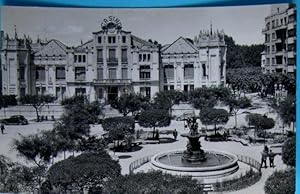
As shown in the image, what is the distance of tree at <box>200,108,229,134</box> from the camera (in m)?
9.50

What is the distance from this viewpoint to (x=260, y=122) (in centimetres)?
927

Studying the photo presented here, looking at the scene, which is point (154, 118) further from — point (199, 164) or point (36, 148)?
point (36, 148)

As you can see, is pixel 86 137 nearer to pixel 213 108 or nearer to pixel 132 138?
pixel 132 138

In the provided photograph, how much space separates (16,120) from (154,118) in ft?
8.86

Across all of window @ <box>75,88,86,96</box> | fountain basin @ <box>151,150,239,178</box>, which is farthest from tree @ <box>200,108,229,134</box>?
window @ <box>75,88,86,96</box>

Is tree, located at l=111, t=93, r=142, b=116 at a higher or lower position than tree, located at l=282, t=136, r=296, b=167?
higher

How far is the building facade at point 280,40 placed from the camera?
7.98m

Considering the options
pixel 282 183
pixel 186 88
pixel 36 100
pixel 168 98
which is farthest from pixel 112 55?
pixel 282 183

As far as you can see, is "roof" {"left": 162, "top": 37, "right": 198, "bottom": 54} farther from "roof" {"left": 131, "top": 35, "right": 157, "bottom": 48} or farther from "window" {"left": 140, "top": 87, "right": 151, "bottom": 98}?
"window" {"left": 140, "top": 87, "right": 151, "bottom": 98}

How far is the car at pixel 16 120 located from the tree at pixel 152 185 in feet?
9.35

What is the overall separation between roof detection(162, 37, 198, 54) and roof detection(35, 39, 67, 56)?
1.96m

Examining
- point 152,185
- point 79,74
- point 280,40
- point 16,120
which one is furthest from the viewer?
point 79,74

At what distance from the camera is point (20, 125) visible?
30.6 ft

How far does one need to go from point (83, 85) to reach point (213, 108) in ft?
8.65
